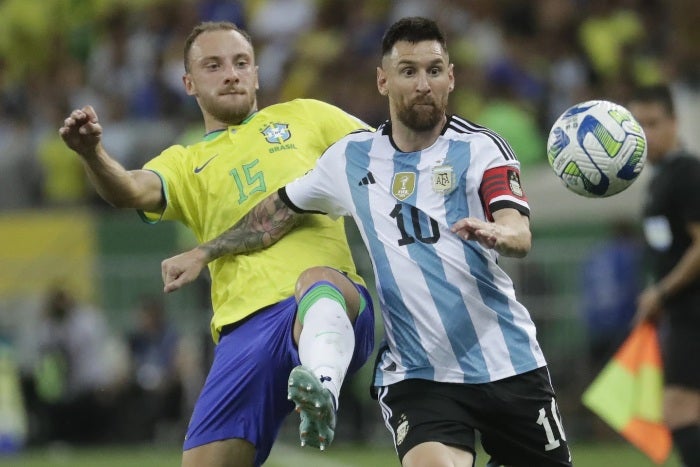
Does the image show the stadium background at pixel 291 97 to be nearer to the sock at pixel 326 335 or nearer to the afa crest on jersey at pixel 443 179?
the sock at pixel 326 335

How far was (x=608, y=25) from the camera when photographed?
16094 mm

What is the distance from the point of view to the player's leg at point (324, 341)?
5566 mm

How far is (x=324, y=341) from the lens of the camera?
5863 millimetres

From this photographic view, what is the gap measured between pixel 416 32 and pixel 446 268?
1.00 metres

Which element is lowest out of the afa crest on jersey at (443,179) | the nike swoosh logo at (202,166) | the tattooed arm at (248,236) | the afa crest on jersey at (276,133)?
the tattooed arm at (248,236)

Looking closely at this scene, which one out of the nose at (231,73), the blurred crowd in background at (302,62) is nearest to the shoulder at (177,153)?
the nose at (231,73)

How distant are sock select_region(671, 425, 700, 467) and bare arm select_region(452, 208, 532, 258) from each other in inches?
119

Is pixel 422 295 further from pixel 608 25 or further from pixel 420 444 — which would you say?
pixel 608 25

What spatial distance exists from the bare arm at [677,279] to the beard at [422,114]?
2706 millimetres

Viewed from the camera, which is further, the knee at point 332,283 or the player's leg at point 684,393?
the player's leg at point 684,393

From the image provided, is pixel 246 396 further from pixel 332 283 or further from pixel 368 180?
pixel 368 180

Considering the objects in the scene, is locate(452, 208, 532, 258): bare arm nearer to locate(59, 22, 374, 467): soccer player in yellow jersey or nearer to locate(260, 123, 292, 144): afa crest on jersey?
locate(59, 22, 374, 467): soccer player in yellow jersey

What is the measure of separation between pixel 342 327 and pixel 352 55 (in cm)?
1124

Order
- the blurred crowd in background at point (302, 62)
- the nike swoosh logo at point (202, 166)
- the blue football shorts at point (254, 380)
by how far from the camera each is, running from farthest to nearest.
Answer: the blurred crowd in background at point (302, 62) < the nike swoosh logo at point (202, 166) < the blue football shorts at point (254, 380)
